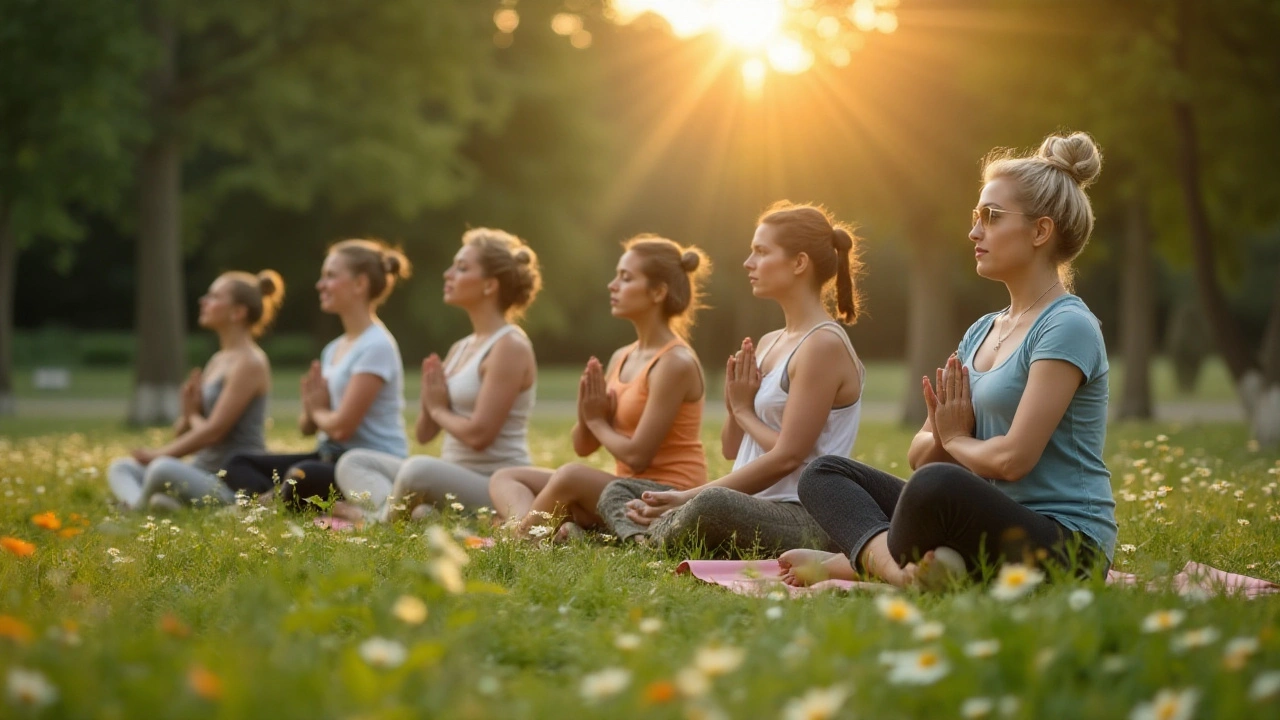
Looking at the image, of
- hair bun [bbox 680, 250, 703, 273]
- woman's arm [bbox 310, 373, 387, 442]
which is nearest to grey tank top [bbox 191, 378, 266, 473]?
woman's arm [bbox 310, 373, 387, 442]

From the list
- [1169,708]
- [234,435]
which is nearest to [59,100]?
[234,435]

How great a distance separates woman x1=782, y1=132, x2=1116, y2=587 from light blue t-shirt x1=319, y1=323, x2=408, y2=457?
3949 millimetres

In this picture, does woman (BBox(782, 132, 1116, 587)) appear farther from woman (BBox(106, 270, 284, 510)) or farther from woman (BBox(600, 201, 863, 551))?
woman (BBox(106, 270, 284, 510))

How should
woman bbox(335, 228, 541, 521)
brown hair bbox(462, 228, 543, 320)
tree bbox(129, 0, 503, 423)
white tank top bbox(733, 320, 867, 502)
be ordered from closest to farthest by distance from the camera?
white tank top bbox(733, 320, 867, 502) → woman bbox(335, 228, 541, 521) → brown hair bbox(462, 228, 543, 320) → tree bbox(129, 0, 503, 423)

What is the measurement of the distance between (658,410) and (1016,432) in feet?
8.22

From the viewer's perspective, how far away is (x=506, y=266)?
772cm

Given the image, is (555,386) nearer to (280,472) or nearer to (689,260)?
(280,472)

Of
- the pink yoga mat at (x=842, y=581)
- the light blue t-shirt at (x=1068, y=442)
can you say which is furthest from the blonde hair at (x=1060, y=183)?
the pink yoga mat at (x=842, y=581)

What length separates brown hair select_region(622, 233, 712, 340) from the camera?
684 cm

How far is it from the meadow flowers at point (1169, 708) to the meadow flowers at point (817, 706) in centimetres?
62

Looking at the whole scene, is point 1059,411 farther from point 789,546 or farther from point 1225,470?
point 1225,470

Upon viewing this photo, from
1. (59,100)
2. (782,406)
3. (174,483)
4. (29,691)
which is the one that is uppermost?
(59,100)

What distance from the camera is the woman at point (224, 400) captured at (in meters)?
8.50

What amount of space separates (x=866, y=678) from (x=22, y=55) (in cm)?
1568
